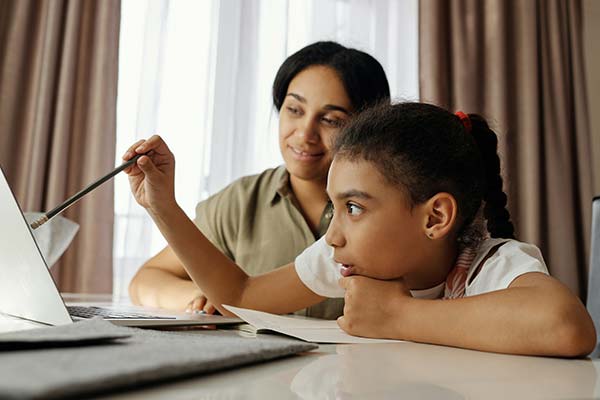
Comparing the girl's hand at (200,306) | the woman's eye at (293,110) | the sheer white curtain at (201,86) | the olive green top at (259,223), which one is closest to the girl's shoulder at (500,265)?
the girl's hand at (200,306)

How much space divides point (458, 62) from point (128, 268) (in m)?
1.70

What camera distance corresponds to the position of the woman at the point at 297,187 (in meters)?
1.43

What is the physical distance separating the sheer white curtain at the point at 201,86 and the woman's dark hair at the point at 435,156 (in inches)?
52.5

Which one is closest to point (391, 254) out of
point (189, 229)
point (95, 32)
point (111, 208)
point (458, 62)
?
point (189, 229)

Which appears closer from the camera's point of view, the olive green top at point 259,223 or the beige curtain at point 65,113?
the olive green top at point 259,223

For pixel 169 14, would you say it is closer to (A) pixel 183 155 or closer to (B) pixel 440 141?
(A) pixel 183 155

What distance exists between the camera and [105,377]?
0.98 feet

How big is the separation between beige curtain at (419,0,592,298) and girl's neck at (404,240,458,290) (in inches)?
72.6

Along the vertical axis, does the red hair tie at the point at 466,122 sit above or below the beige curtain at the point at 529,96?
below

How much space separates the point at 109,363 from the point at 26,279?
0.40 m

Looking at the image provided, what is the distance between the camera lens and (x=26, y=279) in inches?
26.5

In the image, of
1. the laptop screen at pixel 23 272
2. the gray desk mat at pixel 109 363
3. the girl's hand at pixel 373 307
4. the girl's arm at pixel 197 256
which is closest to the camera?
the gray desk mat at pixel 109 363

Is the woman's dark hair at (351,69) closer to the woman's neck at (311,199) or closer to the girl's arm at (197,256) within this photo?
the woman's neck at (311,199)

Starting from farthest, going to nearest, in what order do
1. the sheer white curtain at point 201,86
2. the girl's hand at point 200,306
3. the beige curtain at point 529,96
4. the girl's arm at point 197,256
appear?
the beige curtain at point 529,96, the sheer white curtain at point 201,86, the girl's hand at point 200,306, the girl's arm at point 197,256
